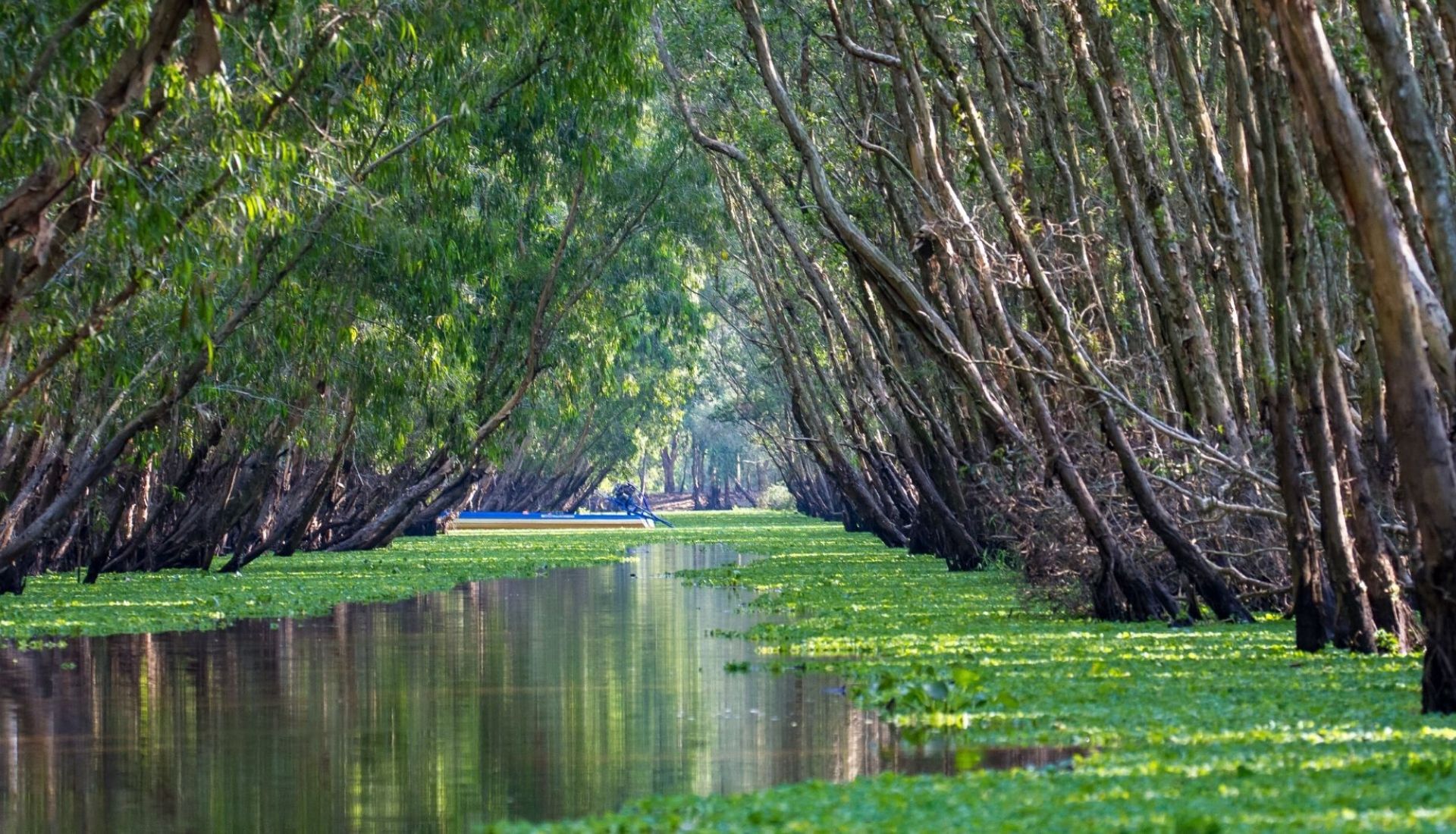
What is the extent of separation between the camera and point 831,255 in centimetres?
3047

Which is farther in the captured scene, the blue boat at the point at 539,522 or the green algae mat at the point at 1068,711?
the blue boat at the point at 539,522

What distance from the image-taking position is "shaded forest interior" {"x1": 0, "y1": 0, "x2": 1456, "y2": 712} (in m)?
12.2

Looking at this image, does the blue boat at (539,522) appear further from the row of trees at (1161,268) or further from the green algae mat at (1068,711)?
the green algae mat at (1068,711)

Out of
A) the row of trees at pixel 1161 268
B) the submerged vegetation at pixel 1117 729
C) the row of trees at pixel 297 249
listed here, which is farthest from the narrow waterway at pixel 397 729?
the row of trees at pixel 1161 268

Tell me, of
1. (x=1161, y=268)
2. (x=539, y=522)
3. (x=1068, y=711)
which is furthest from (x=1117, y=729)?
(x=539, y=522)

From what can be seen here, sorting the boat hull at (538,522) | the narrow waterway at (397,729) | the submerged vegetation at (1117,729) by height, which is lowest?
the narrow waterway at (397,729)

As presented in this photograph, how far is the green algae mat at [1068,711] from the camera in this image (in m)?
6.64

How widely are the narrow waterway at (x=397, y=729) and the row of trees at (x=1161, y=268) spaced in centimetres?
346

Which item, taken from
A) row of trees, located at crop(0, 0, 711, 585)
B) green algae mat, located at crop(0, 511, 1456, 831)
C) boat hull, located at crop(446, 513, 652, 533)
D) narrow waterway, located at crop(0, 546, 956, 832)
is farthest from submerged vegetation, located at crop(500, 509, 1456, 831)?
boat hull, located at crop(446, 513, 652, 533)

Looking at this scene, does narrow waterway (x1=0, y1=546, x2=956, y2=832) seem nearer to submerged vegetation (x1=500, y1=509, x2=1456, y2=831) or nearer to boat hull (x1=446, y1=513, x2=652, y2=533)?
submerged vegetation (x1=500, y1=509, x2=1456, y2=831)

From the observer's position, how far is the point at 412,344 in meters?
24.2

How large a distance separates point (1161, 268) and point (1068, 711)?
338 inches

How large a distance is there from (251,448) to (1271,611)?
16.8 m

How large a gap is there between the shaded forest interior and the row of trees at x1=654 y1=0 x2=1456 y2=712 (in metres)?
0.05
